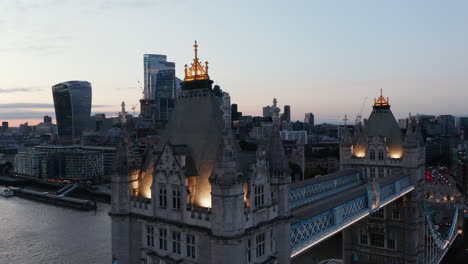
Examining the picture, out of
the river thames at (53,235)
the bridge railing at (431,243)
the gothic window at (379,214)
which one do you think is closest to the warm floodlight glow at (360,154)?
the gothic window at (379,214)

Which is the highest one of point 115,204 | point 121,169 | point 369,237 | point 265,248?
point 121,169

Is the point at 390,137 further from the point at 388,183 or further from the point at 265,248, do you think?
the point at 265,248

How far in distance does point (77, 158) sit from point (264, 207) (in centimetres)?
13024

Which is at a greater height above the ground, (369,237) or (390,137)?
(390,137)

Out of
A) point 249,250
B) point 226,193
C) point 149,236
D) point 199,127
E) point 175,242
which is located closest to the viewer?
point 226,193

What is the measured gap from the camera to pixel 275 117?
19.9 meters

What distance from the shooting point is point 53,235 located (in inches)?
2657

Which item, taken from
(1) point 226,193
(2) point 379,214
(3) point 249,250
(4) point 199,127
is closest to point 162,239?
(3) point 249,250

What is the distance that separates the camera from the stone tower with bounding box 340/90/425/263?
134 ft

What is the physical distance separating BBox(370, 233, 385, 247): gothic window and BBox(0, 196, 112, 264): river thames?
35179 mm

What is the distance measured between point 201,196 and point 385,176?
2957cm

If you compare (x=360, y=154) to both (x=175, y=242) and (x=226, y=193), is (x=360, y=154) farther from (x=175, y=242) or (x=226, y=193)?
(x=226, y=193)

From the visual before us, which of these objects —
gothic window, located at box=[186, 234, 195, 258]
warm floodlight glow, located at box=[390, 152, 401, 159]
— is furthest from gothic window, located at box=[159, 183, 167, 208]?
warm floodlight glow, located at box=[390, 152, 401, 159]

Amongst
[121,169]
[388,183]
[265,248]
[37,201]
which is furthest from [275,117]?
[37,201]
